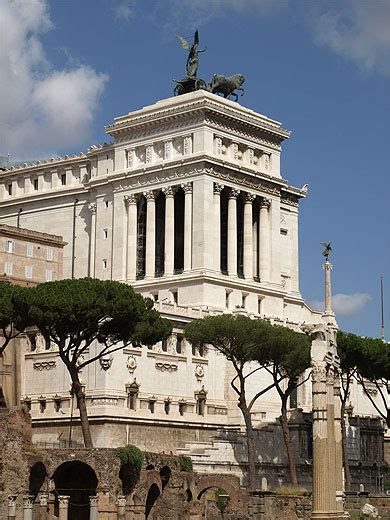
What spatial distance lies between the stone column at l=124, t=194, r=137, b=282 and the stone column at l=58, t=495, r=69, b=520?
34.9m

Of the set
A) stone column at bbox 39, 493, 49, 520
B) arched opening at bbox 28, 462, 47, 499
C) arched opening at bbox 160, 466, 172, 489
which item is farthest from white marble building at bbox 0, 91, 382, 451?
stone column at bbox 39, 493, 49, 520

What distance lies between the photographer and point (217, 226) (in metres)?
90.3

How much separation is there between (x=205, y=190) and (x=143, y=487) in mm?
32091

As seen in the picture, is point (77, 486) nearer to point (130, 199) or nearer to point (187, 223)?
point (187, 223)

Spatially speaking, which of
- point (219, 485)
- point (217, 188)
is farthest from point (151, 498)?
point (217, 188)

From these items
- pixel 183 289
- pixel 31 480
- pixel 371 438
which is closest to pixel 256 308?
pixel 183 289

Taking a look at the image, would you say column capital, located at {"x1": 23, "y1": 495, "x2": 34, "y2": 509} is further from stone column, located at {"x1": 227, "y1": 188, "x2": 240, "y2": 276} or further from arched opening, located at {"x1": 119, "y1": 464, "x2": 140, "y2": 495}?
stone column, located at {"x1": 227, "y1": 188, "x2": 240, "y2": 276}

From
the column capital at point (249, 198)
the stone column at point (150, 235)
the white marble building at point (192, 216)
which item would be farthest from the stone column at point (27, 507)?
the column capital at point (249, 198)

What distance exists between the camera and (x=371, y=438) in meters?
83.7

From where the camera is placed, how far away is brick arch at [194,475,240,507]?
6690 centimetres

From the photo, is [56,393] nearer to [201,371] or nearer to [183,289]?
[201,371]

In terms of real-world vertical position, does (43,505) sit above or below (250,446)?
below

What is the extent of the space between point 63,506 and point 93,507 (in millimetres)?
1535

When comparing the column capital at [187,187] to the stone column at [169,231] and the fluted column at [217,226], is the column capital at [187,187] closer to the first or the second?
the stone column at [169,231]
